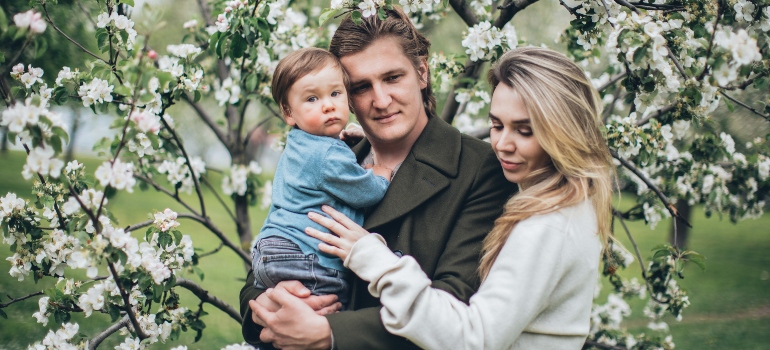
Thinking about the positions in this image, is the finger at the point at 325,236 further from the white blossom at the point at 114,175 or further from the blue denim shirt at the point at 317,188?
the white blossom at the point at 114,175

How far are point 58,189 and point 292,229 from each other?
0.91 m

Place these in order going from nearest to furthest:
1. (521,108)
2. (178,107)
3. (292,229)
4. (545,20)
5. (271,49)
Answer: (521,108), (292,229), (271,49), (545,20), (178,107)

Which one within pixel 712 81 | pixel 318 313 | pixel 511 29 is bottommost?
pixel 318 313

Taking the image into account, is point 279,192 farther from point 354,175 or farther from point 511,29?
point 511,29

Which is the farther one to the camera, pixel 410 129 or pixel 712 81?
pixel 410 129

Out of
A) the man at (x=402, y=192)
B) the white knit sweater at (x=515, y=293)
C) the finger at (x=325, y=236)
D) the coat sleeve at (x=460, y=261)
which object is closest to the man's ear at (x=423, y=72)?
the man at (x=402, y=192)

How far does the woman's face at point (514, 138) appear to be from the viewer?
2.14 meters

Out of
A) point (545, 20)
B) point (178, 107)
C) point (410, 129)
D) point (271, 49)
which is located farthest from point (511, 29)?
point (178, 107)

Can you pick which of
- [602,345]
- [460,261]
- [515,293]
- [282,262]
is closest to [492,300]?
[515,293]

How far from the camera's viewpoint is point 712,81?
7.04ft

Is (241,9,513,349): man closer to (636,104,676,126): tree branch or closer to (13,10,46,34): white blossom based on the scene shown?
(636,104,676,126): tree branch

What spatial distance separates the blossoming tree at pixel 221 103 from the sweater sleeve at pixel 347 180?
0.53 meters

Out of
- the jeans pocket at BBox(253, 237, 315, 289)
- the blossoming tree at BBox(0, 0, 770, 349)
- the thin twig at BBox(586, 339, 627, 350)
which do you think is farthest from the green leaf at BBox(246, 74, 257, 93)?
the thin twig at BBox(586, 339, 627, 350)

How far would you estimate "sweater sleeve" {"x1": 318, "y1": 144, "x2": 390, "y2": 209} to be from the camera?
2342mm
